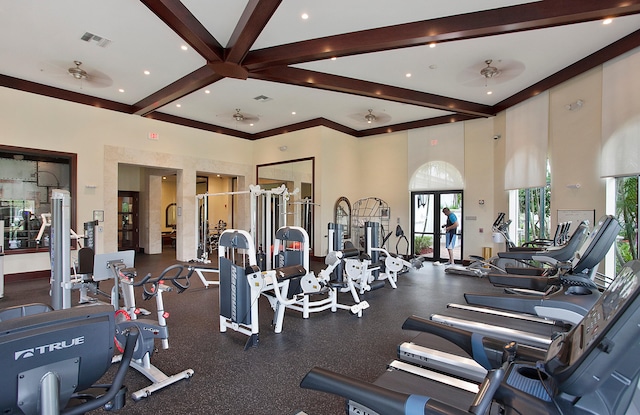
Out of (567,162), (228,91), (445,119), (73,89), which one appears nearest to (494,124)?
(445,119)

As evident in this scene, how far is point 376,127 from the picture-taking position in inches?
403

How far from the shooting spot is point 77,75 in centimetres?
601

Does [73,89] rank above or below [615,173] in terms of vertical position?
above

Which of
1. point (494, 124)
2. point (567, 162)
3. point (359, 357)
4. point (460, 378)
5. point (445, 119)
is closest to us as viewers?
point (460, 378)

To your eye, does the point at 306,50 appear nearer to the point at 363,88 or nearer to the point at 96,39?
the point at 363,88

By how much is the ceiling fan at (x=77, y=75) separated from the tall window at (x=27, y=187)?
1.64m

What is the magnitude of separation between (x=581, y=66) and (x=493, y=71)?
1.52m

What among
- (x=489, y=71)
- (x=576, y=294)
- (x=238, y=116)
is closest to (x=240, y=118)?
(x=238, y=116)

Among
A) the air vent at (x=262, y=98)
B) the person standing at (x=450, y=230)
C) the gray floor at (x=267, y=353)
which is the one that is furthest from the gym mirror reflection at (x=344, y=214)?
the gray floor at (x=267, y=353)

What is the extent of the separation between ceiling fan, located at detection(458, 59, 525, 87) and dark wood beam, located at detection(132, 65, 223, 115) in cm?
471

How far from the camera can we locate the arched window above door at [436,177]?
9.01m

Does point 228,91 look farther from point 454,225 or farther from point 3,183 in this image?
point 454,225

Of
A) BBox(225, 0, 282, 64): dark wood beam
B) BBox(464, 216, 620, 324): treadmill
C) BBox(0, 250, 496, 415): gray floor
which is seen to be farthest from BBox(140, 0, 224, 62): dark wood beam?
BBox(464, 216, 620, 324): treadmill

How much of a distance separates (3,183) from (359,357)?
816 cm
